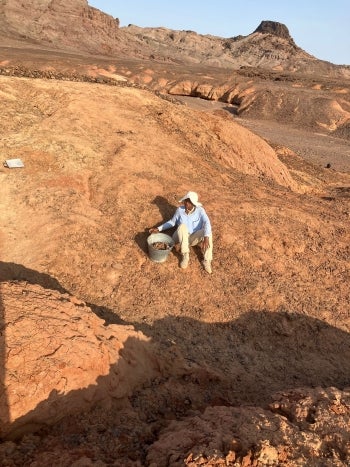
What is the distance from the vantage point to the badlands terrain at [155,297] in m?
2.94

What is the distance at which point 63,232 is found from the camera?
577cm

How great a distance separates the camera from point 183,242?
18.7 ft

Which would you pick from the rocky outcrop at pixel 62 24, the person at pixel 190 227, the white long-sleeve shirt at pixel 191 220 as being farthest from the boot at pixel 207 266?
the rocky outcrop at pixel 62 24

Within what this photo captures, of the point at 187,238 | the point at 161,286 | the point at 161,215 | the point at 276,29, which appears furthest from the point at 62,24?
the point at 161,286

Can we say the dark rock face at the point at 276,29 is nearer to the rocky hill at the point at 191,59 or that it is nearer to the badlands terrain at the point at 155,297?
the rocky hill at the point at 191,59

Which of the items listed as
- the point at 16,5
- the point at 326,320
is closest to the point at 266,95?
the point at 326,320

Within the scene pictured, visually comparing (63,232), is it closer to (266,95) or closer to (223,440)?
(223,440)

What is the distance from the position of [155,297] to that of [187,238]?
3.09 ft

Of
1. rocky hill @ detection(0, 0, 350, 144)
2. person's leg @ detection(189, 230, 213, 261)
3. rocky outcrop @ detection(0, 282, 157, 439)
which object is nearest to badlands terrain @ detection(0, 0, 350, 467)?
rocky outcrop @ detection(0, 282, 157, 439)

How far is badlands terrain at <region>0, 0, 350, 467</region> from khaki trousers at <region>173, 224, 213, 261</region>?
0.29 m

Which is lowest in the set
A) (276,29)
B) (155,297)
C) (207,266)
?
(155,297)

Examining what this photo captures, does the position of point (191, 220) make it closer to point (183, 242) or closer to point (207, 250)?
point (183, 242)

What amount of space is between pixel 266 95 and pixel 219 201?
23.3 meters

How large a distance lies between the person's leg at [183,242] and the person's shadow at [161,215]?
1.84ft
